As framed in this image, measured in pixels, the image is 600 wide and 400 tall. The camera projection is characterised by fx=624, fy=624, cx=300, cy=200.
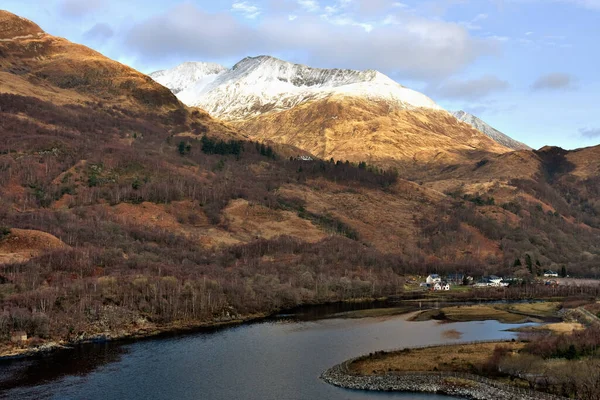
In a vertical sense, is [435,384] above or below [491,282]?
below

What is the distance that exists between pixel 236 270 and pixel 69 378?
7896 centimetres

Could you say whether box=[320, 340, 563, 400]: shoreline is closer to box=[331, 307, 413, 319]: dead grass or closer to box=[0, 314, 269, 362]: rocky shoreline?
box=[0, 314, 269, 362]: rocky shoreline

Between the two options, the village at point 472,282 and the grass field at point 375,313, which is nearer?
the grass field at point 375,313

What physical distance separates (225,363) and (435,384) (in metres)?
29.3

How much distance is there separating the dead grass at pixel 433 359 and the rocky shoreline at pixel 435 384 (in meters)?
2.71

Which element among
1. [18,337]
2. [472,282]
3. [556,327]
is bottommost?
[556,327]

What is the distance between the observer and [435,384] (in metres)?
71.8

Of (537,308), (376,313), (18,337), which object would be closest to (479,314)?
(537,308)

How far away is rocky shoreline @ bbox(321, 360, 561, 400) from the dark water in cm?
187

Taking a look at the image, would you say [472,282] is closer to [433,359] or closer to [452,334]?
[452,334]

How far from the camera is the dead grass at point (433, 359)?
7816cm

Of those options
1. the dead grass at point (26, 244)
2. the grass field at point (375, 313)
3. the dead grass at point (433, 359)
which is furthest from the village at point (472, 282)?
the dead grass at point (26, 244)

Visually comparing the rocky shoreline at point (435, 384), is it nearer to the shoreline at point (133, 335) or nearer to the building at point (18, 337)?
the shoreline at point (133, 335)

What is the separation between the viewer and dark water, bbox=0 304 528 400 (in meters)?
72.2
